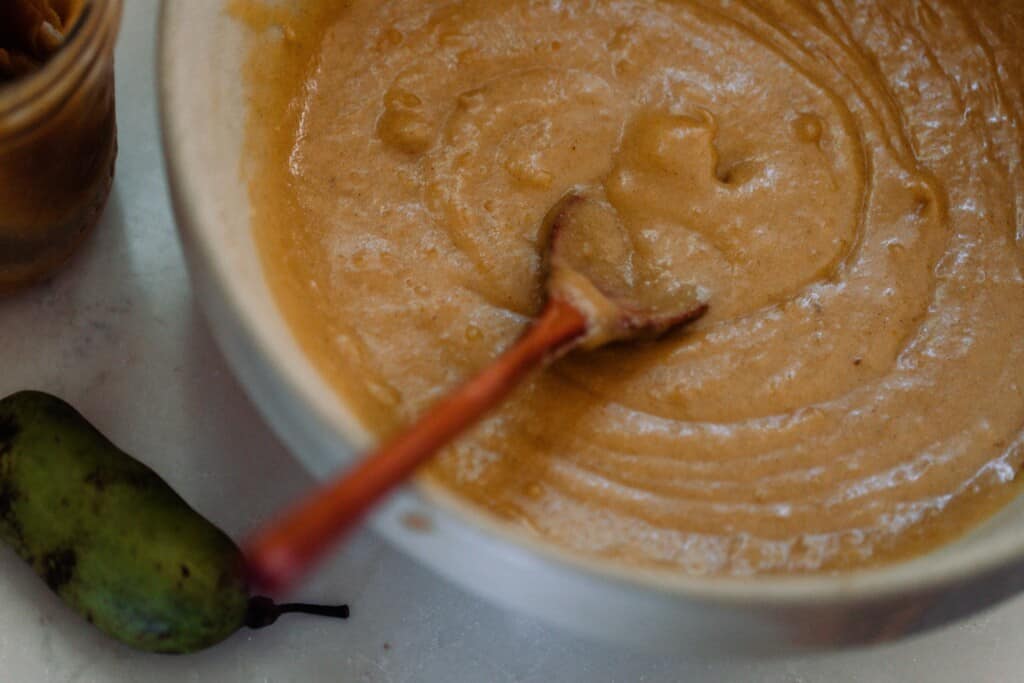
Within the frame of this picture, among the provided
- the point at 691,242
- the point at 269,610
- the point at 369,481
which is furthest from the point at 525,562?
the point at 691,242

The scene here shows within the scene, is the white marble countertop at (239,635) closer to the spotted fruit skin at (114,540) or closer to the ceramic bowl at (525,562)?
the spotted fruit skin at (114,540)

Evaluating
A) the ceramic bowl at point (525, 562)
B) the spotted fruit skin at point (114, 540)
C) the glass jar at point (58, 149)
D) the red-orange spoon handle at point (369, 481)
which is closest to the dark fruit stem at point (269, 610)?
the spotted fruit skin at point (114, 540)

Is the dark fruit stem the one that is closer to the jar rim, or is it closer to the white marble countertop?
the white marble countertop

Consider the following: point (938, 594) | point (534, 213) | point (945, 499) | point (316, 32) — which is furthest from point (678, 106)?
point (938, 594)

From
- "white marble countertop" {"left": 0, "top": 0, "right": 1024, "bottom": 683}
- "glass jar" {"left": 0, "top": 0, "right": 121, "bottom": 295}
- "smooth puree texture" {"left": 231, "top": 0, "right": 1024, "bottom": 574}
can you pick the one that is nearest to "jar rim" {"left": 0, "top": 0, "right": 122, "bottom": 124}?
"glass jar" {"left": 0, "top": 0, "right": 121, "bottom": 295}

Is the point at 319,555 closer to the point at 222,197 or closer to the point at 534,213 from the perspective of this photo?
the point at 222,197

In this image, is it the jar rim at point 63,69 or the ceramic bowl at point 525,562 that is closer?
the ceramic bowl at point 525,562

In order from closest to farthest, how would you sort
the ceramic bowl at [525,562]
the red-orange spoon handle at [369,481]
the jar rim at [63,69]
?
the red-orange spoon handle at [369,481] → the ceramic bowl at [525,562] → the jar rim at [63,69]
